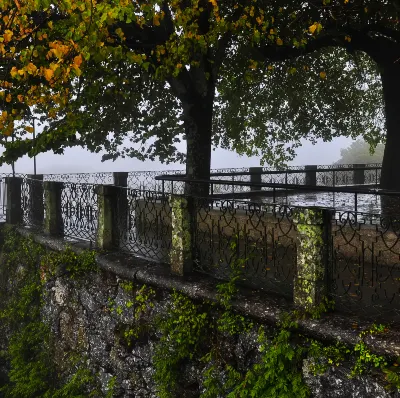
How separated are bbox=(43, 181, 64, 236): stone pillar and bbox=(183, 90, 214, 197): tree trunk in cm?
353

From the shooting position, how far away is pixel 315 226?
5266mm

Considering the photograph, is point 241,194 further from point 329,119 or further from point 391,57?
point 329,119

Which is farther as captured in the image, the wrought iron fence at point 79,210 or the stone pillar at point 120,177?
the stone pillar at point 120,177

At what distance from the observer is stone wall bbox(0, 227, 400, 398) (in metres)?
4.85

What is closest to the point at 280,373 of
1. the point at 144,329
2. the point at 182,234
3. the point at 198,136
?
the point at 182,234

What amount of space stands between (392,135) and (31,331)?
39.0 ft

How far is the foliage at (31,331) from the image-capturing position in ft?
28.0

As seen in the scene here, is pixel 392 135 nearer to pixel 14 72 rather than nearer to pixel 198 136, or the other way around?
pixel 198 136

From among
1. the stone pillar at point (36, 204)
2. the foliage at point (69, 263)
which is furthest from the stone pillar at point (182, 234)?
the stone pillar at point (36, 204)

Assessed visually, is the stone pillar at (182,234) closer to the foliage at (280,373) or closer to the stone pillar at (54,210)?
the foliage at (280,373)

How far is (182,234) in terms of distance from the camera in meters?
6.89

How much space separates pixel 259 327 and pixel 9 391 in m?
6.77

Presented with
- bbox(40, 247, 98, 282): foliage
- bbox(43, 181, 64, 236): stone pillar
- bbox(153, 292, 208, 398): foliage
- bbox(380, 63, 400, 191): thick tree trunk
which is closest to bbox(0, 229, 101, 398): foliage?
bbox(40, 247, 98, 282): foliage

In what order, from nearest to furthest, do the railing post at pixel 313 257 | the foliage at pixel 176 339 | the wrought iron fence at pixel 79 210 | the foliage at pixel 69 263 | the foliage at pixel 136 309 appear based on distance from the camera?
the railing post at pixel 313 257
the foliage at pixel 176 339
the foliage at pixel 136 309
the foliage at pixel 69 263
the wrought iron fence at pixel 79 210
